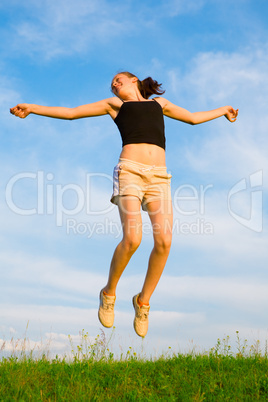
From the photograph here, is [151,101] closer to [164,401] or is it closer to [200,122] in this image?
[200,122]

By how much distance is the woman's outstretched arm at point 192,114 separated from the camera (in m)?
7.09

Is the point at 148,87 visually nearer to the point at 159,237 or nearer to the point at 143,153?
the point at 143,153

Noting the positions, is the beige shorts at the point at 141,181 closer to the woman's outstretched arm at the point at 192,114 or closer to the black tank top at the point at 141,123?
the black tank top at the point at 141,123

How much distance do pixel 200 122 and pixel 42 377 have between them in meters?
4.42

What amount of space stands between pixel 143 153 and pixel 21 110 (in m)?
1.86

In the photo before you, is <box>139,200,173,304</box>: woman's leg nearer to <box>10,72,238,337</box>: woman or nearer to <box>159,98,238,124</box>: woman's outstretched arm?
<box>10,72,238,337</box>: woman

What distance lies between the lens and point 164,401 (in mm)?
5594

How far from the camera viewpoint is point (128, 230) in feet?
20.1

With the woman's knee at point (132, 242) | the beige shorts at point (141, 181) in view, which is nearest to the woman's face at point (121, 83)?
the beige shorts at point (141, 181)

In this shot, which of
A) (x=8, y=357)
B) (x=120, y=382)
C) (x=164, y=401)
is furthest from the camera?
(x=8, y=357)

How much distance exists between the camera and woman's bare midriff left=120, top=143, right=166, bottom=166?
20.8ft

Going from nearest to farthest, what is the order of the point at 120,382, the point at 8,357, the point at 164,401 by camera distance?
the point at 164,401 < the point at 120,382 < the point at 8,357

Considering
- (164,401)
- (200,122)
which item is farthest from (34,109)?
(164,401)

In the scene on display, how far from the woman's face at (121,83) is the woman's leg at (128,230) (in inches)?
70.3
